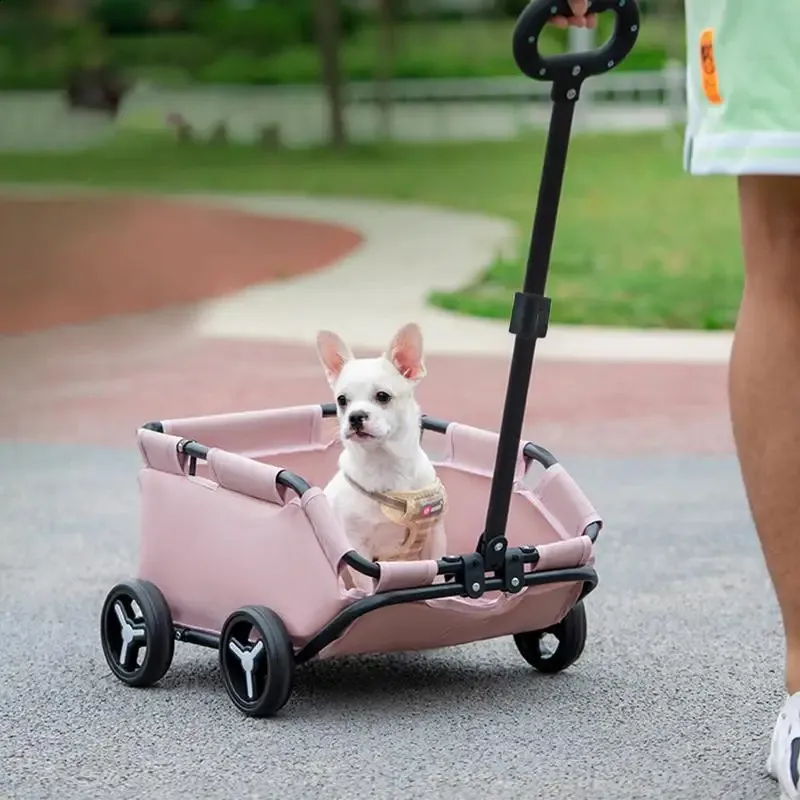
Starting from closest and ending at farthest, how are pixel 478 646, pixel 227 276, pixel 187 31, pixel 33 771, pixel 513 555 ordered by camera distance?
pixel 33 771, pixel 513 555, pixel 478 646, pixel 227 276, pixel 187 31

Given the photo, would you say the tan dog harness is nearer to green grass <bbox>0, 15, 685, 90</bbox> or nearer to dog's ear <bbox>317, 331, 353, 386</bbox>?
dog's ear <bbox>317, 331, 353, 386</bbox>

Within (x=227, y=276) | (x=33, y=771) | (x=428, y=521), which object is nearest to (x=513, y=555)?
(x=428, y=521)

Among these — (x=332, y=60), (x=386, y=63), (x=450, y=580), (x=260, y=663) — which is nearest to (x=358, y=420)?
(x=450, y=580)

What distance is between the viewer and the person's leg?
1.75 m

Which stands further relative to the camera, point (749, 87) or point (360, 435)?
point (360, 435)

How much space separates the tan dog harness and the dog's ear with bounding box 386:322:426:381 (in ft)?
0.54

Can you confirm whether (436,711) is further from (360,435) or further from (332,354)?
(332,354)

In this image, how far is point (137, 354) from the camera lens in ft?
23.2

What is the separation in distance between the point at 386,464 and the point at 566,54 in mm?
640

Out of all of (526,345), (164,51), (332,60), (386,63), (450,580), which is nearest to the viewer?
(526,345)

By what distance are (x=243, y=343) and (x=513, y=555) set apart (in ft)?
16.6

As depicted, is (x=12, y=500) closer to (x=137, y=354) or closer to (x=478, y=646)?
(x=478, y=646)

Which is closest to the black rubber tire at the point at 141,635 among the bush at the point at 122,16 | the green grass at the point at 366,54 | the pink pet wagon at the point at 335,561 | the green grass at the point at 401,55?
the pink pet wagon at the point at 335,561

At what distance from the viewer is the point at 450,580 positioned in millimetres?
2184
